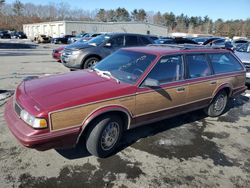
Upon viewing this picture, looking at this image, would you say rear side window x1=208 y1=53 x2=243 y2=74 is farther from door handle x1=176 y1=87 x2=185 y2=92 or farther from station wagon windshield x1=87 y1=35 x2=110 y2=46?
station wagon windshield x1=87 y1=35 x2=110 y2=46

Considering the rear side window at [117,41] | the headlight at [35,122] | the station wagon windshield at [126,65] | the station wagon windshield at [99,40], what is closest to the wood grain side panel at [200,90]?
the station wagon windshield at [126,65]

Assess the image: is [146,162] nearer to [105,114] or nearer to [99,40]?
[105,114]

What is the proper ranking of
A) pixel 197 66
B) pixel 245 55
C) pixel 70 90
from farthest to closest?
pixel 245 55 → pixel 197 66 → pixel 70 90

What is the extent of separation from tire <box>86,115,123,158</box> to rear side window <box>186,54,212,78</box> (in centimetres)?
185

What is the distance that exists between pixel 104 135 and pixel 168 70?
1.68 meters

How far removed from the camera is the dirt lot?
122 inches

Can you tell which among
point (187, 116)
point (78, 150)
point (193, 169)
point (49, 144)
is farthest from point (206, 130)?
point (49, 144)

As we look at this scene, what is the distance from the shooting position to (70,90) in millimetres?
3338

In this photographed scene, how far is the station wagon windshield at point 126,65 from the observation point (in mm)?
3859

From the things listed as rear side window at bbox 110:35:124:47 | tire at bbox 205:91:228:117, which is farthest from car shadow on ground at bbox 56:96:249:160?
rear side window at bbox 110:35:124:47

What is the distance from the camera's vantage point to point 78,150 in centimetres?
373

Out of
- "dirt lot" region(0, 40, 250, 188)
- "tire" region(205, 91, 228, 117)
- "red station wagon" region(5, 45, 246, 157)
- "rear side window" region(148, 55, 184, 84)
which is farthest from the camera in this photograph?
"tire" region(205, 91, 228, 117)

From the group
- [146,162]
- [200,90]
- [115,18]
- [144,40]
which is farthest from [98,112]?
[115,18]

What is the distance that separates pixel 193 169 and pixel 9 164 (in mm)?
2713
